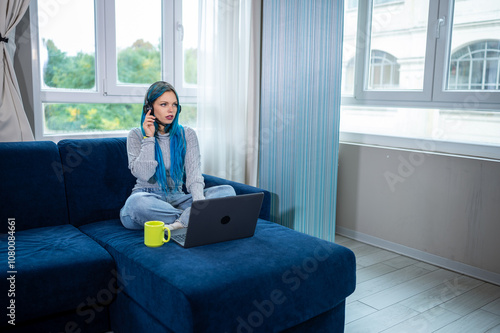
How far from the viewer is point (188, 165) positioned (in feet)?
8.02

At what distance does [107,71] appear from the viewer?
2.96 meters

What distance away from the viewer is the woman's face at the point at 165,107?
7.72 feet

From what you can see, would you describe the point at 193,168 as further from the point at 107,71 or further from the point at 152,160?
the point at 107,71

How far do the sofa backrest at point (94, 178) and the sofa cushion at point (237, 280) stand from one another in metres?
0.42

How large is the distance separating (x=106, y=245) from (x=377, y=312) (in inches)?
52.7

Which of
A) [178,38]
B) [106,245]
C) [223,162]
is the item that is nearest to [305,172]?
[223,162]

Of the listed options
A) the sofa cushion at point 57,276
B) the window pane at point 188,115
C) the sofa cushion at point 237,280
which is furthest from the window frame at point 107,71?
the sofa cushion at point 237,280

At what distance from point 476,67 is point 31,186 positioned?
2623 mm

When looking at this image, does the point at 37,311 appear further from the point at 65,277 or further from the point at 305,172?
the point at 305,172

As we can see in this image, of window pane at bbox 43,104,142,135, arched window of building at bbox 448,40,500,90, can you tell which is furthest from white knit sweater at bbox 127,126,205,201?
arched window of building at bbox 448,40,500,90

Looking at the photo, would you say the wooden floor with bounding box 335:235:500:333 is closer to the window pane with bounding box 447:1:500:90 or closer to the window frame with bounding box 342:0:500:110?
the window frame with bounding box 342:0:500:110

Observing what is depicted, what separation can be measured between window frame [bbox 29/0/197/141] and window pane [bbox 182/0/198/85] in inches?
1.9

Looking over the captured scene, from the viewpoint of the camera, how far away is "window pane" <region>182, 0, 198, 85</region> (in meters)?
3.26

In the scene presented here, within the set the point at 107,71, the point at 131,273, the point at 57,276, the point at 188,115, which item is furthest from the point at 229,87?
the point at 57,276
